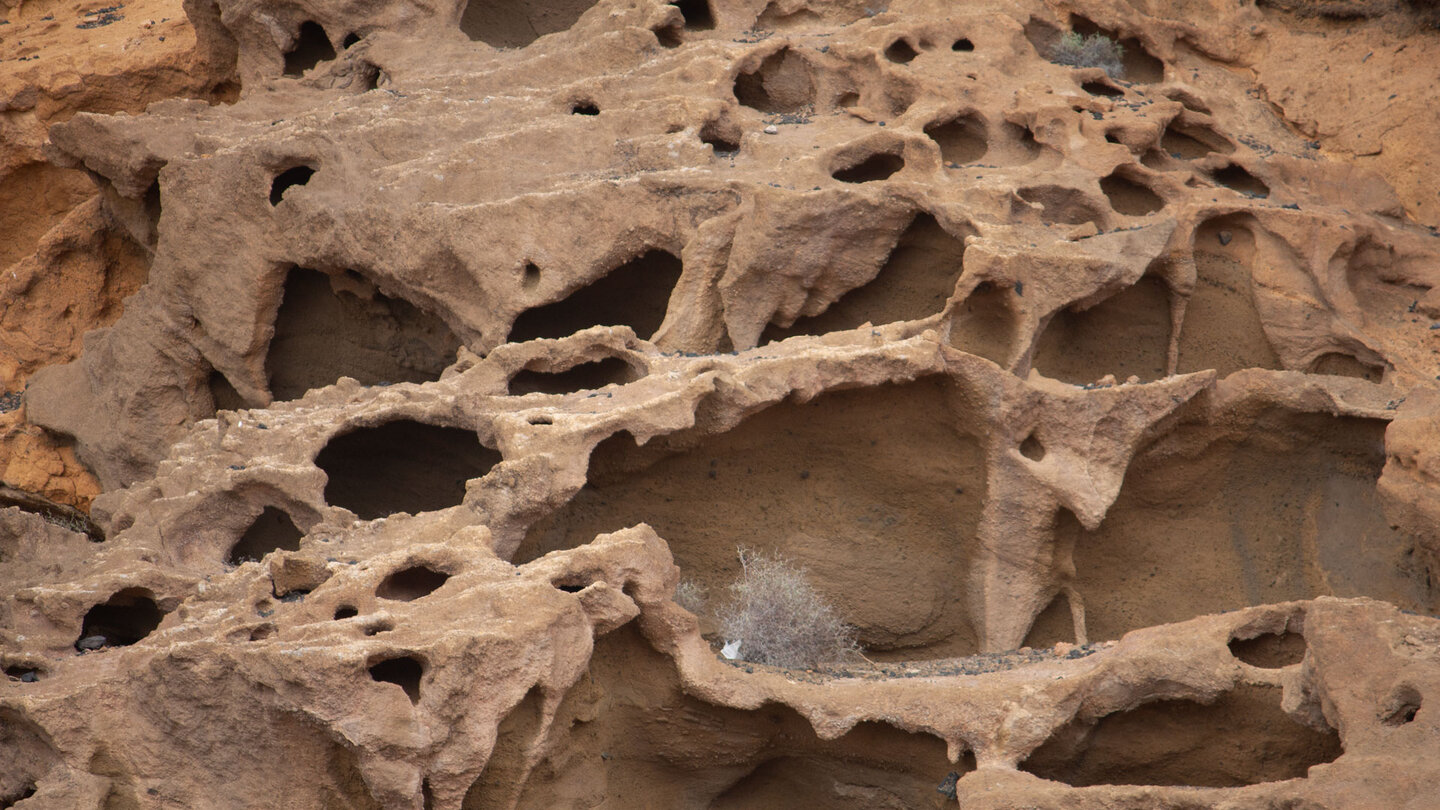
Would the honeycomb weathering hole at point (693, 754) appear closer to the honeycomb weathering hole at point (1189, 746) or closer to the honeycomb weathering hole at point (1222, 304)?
the honeycomb weathering hole at point (1189, 746)

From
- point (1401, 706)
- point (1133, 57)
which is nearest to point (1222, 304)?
point (1133, 57)

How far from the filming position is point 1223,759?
225 inches

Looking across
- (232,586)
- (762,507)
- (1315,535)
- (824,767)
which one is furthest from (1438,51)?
(232,586)

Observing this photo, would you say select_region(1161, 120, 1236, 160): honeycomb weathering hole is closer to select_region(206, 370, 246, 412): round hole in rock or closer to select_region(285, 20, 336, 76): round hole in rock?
select_region(285, 20, 336, 76): round hole in rock

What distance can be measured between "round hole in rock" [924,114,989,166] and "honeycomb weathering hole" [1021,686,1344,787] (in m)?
4.09

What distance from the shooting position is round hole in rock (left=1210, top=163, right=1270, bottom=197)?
8.78 m

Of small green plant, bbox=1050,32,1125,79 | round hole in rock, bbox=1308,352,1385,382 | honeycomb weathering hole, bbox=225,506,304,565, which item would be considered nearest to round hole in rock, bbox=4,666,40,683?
honeycomb weathering hole, bbox=225,506,304,565

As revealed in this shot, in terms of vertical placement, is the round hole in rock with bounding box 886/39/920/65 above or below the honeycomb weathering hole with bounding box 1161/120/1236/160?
above

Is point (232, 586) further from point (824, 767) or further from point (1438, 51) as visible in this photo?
point (1438, 51)

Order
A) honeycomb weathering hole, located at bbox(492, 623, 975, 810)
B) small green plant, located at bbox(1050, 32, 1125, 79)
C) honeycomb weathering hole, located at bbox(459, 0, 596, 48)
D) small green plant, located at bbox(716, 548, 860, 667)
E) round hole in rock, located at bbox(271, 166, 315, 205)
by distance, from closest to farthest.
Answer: honeycomb weathering hole, located at bbox(492, 623, 975, 810), small green plant, located at bbox(716, 548, 860, 667), round hole in rock, located at bbox(271, 166, 315, 205), small green plant, located at bbox(1050, 32, 1125, 79), honeycomb weathering hole, located at bbox(459, 0, 596, 48)

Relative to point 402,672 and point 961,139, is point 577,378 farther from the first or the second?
point 961,139

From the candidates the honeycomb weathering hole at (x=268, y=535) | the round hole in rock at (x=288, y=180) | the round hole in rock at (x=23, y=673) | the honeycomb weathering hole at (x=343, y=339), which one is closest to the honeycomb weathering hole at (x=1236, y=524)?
the honeycomb weathering hole at (x=268, y=535)

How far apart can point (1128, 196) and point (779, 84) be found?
2374 mm

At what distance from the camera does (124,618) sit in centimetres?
642
